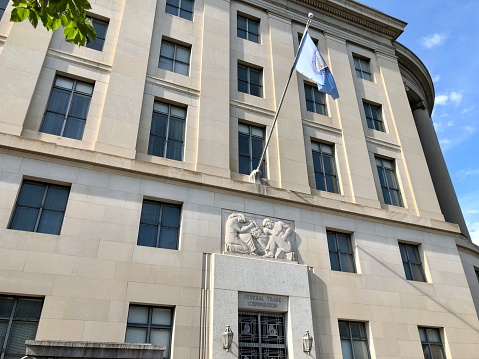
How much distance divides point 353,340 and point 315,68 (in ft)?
36.0

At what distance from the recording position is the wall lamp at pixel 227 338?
1216 cm

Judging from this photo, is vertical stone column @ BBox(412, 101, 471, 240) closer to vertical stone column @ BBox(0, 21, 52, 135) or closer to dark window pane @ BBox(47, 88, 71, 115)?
dark window pane @ BBox(47, 88, 71, 115)

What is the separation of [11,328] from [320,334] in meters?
10.1

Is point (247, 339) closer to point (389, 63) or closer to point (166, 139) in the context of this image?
point (166, 139)

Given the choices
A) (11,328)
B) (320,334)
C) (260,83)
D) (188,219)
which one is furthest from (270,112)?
(11,328)

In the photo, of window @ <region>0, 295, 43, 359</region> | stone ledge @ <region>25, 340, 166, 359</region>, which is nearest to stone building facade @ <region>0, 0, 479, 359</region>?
window @ <region>0, 295, 43, 359</region>

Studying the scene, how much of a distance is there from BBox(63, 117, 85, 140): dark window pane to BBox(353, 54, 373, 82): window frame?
54.2ft

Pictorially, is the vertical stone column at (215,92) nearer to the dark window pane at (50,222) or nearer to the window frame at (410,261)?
the dark window pane at (50,222)

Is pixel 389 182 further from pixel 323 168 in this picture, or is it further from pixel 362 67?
pixel 362 67

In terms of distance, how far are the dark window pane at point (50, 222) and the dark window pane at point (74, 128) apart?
3289mm

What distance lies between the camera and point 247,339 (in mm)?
12938

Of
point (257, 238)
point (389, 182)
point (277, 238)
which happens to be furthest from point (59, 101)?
A: point (389, 182)

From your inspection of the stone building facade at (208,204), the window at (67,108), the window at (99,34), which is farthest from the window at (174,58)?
the window at (67,108)

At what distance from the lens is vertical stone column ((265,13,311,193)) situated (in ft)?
56.1
